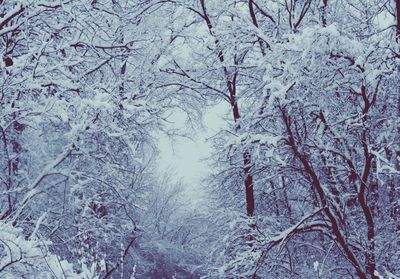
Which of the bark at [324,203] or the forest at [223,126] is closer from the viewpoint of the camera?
the forest at [223,126]

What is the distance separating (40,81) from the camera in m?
6.00

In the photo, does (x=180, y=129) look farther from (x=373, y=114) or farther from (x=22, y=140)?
(x=373, y=114)

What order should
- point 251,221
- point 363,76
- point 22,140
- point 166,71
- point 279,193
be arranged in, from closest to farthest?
point 363,76, point 251,221, point 22,140, point 166,71, point 279,193

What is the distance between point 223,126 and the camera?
7906 mm

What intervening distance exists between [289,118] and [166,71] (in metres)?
3.98

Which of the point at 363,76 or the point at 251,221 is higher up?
the point at 363,76

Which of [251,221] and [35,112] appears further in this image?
[251,221]

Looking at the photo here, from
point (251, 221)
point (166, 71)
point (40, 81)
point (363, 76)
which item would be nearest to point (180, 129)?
point (166, 71)

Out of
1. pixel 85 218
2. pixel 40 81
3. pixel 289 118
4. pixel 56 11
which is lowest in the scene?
pixel 85 218

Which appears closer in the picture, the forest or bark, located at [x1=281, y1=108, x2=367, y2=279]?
the forest

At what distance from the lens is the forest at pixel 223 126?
5.06m

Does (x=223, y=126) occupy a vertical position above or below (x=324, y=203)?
above

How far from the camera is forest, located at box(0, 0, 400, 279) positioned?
506 cm

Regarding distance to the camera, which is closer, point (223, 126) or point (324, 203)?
point (324, 203)
